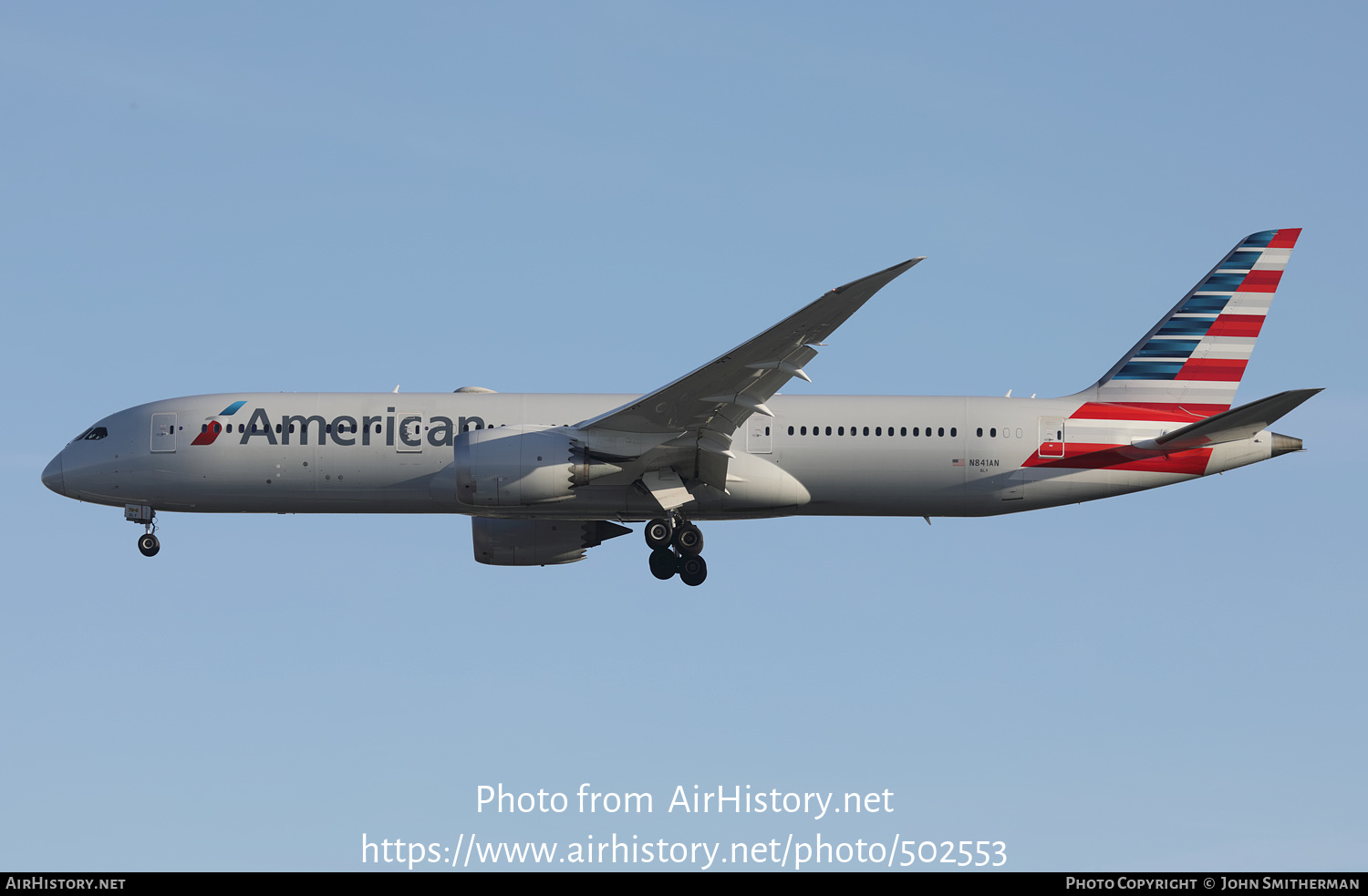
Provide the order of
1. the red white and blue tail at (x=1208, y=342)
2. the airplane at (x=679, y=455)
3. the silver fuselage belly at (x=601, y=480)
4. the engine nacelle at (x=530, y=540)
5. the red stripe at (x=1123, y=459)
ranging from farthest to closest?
the engine nacelle at (x=530, y=540) → the red white and blue tail at (x=1208, y=342) → the red stripe at (x=1123, y=459) → the silver fuselage belly at (x=601, y=480) → the airplane at (x=679, y=455)

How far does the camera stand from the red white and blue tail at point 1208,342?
34.1m

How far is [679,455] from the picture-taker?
3130 centimetres

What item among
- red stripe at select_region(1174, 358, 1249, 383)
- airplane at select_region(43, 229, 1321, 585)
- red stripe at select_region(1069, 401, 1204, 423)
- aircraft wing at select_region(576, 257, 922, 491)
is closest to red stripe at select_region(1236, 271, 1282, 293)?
red stripe at select_region(1174, 358, 1249, 383)

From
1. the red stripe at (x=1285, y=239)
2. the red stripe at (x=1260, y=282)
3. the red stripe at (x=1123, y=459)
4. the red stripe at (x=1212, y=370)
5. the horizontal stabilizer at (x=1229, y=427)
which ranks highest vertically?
the red stripe at (x=1285, y=239)

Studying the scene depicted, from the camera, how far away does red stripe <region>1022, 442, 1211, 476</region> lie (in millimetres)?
32781

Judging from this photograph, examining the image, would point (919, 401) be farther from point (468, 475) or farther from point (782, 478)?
point (468, 475)

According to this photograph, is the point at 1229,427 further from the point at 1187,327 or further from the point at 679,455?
the point at 679,455

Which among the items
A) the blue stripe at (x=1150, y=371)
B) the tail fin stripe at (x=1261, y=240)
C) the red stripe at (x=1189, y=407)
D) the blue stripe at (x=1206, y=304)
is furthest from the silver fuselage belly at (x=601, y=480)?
the tail fin stripe at (x=1261, y=240)

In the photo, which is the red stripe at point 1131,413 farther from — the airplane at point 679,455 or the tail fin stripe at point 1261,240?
the tail fin stripe at point 1261,240

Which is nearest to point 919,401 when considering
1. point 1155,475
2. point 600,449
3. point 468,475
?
point 1155,475

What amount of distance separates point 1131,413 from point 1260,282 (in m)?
4.91

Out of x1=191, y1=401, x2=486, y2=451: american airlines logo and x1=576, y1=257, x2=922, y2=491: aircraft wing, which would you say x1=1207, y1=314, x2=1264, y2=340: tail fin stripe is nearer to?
Answer: x1=576, y1=257, x2=922, y2=491: aircraft wing

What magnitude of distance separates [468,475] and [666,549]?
16.6ft

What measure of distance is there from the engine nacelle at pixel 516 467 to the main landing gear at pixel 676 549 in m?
2.25
